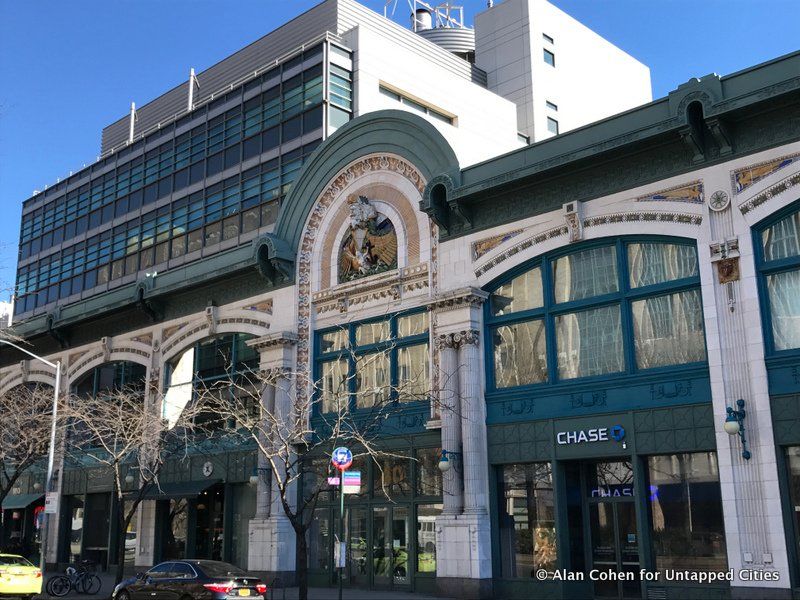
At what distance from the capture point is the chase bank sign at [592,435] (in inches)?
934

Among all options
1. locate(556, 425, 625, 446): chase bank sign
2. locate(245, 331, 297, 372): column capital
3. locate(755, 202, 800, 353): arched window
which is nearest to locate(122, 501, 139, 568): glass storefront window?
locate(245, 331, 297, 372): column capital

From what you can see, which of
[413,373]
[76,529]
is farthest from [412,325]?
[76,529]

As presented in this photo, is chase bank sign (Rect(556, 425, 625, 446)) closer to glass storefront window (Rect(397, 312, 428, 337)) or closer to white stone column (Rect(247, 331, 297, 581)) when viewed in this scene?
glass storefront window (Rect(397, 312, 428, 337))

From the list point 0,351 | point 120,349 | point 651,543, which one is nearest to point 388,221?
point 651,543

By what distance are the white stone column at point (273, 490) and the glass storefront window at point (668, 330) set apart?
43.2 ft

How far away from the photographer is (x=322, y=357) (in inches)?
1273

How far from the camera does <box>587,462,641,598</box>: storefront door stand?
926 inches

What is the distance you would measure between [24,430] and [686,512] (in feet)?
103

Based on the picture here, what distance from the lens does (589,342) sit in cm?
2511

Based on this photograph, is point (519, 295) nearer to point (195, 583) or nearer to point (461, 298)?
point (461, 298)

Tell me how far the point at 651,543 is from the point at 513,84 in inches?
1634

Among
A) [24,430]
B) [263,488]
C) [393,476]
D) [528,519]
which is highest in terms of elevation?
[24,430]

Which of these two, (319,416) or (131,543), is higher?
(319,416)

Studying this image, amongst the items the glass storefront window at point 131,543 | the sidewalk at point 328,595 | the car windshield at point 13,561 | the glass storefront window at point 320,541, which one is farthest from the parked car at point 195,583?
the glass storefront window at point 131,543
